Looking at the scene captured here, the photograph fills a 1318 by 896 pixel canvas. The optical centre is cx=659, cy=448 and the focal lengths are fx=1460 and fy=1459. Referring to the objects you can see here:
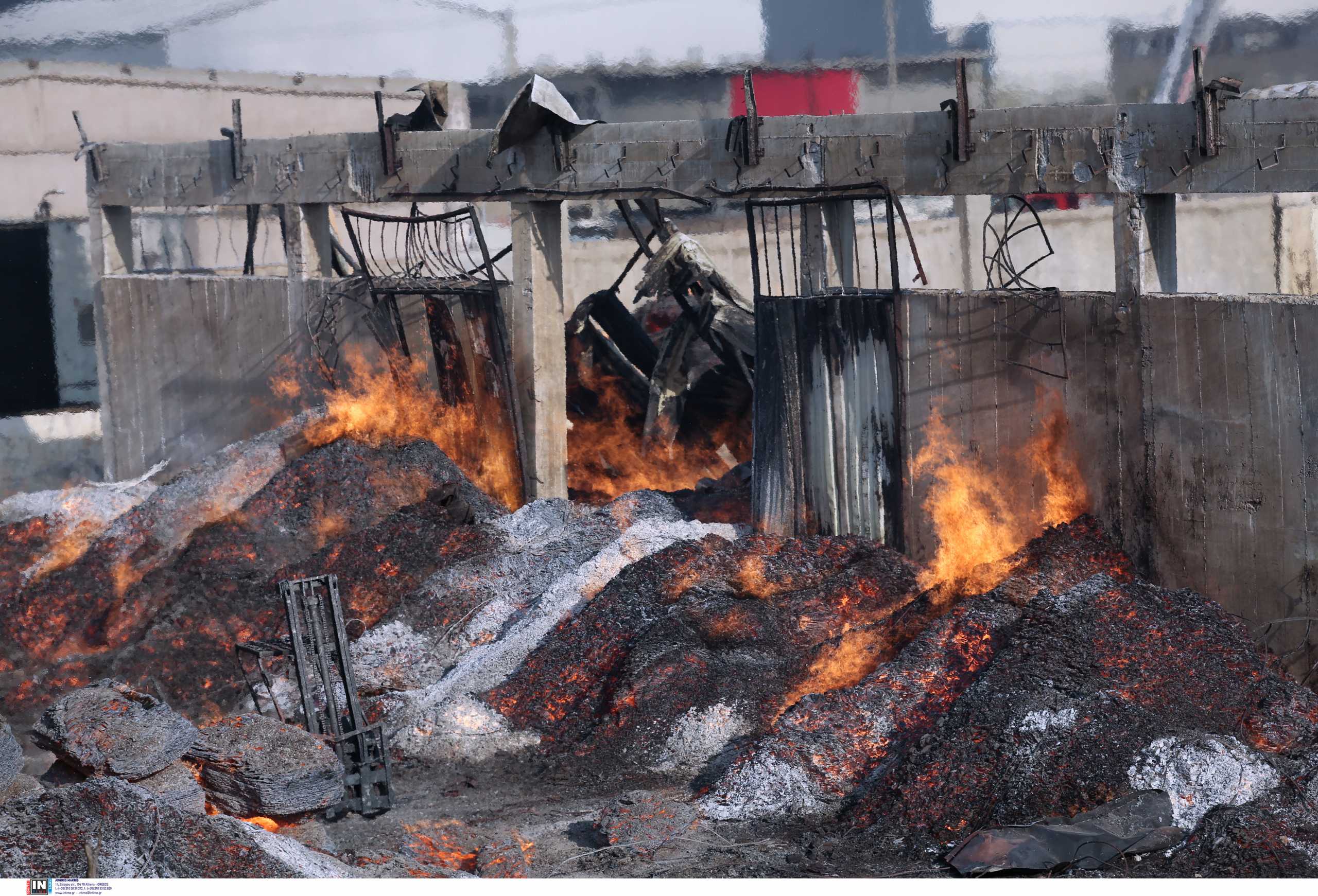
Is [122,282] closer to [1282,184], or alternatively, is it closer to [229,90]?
[229,90]

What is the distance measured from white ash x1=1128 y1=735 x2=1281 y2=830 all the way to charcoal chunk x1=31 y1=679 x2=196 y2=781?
19.7 ft

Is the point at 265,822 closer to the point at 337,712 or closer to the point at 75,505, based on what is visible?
the point at 337,712

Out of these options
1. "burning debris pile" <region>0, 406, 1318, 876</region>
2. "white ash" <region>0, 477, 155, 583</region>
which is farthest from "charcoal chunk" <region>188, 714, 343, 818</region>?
"white ash" <region>0, 477, 155, 583</region>

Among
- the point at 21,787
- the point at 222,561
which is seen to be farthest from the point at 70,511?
the point at 21,787

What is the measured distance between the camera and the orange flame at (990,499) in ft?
39.0

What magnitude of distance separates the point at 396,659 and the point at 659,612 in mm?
2304

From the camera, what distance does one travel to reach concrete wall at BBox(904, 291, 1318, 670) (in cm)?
1019

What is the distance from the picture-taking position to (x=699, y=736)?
408 inches

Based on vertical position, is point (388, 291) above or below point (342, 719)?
above

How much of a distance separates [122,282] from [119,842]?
41.8 feet

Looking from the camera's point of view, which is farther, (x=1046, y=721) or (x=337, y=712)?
(x=337, y=712)

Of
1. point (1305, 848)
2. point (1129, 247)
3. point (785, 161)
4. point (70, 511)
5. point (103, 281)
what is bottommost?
point (1305, 848)

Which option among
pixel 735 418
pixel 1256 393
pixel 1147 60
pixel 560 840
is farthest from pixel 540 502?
pixel 1147 60

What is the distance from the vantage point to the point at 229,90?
24.7m
